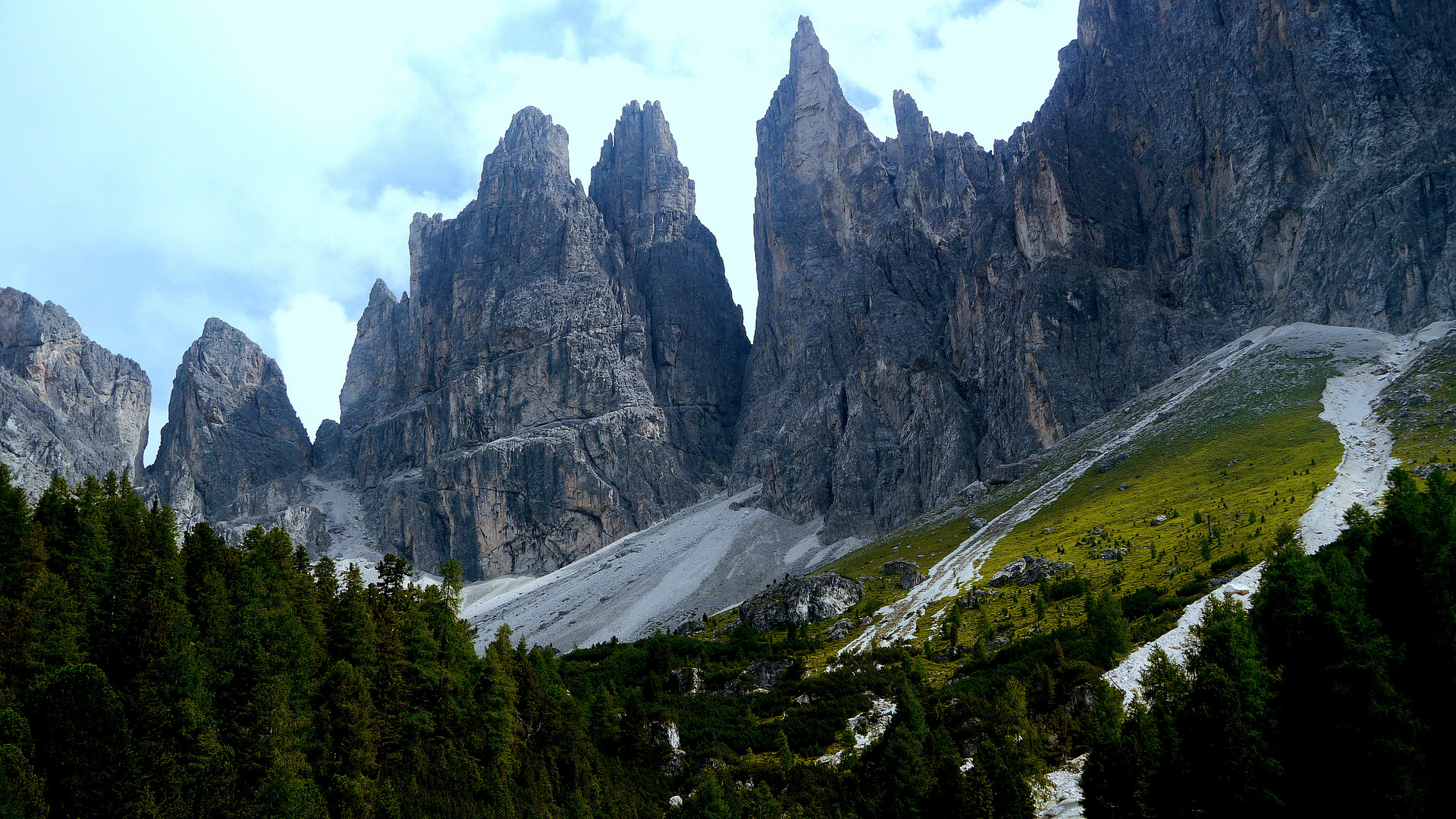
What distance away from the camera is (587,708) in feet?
192

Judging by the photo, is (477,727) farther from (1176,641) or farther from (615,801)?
(1176,641)

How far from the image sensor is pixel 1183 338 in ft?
502

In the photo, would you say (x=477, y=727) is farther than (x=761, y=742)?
No

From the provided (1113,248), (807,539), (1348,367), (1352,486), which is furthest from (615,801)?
(1113,248)

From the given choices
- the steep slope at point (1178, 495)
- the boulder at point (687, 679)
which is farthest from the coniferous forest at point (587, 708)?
the steep slope at point (1178, 495)

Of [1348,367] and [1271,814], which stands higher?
[1348,367]

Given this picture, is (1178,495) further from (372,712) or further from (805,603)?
(372,712)

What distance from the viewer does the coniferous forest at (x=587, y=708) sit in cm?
3070

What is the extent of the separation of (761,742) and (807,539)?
11982 cm

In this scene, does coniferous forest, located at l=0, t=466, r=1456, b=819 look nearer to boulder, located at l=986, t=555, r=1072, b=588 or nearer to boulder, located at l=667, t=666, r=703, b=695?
boulder, located at l=667, t=666, r=703, b=695

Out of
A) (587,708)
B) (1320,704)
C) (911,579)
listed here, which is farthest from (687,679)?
(1320,704)

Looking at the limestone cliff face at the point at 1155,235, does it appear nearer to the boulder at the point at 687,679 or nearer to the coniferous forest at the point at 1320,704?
the boulder at the point at 687,679

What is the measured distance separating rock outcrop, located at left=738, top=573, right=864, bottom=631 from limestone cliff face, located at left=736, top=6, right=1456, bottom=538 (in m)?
65.4

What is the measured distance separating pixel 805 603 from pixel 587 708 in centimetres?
4583
